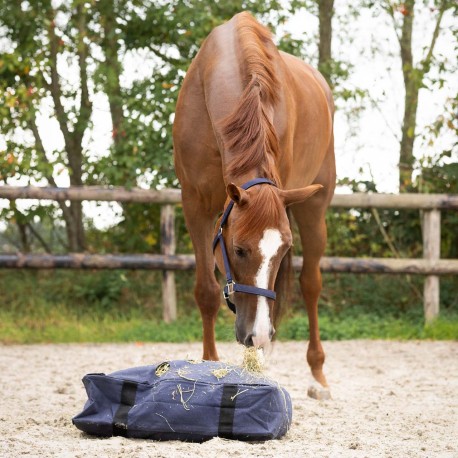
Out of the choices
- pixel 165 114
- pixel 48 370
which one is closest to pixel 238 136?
pixel 48 370

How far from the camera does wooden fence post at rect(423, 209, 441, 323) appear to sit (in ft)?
25.8

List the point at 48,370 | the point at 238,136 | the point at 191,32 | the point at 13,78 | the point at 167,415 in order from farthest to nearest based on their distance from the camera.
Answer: the point at 13,78
the point at 191,32
the point at 48,370
the point at 238,136
the point at 167,415

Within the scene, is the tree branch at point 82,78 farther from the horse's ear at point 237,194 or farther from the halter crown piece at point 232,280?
the horse's ear at point 237,194

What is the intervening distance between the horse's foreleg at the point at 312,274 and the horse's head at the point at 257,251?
5.79ft

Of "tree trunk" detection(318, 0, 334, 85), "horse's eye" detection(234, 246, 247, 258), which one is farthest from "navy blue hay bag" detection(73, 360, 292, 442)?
"tree trunk" detection(318, 0, 334, 85)

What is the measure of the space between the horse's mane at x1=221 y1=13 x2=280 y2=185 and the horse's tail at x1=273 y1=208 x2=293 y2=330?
47 cm

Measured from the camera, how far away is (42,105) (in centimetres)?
887

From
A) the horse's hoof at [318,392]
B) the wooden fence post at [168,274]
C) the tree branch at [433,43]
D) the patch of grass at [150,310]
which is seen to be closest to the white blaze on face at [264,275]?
the horse's hoof at [318,392]

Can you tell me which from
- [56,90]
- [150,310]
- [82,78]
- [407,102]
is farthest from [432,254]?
[56,90]

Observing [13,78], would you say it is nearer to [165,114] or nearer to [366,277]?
[165,114]

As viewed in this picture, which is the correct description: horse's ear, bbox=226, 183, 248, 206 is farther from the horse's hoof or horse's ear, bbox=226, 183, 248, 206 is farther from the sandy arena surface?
the horse's hoof

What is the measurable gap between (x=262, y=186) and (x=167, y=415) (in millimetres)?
1013

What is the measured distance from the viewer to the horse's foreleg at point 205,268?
15.1 feet

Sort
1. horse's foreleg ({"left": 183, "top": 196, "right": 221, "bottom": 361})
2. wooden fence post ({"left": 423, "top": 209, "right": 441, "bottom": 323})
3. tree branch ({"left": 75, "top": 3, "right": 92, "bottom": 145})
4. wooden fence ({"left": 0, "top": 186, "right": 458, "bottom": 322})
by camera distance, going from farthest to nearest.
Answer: tree branch ({"left": 75, "top": 3, "right": 92, "bottom": 145}) → wooden fence post ({"left": 423, "top": 209, "right": 441, "bottom": 323}) → wooden fence ({"left": 0, "top": 186, "right": 458, "bottom": 322}) → horse's foreleg ({"left": 183, "top": 196, "right": 221, "bottom": 361})
